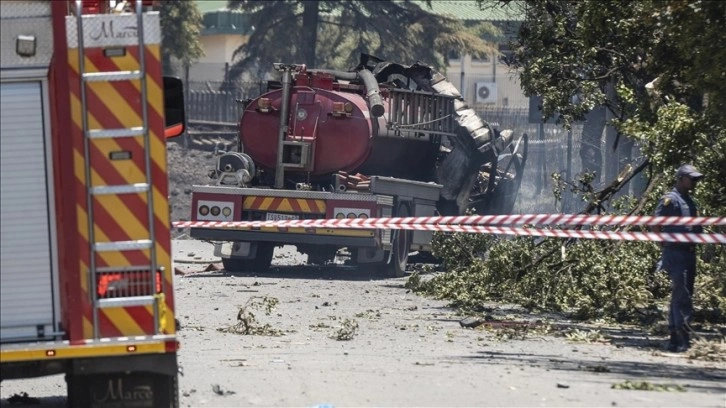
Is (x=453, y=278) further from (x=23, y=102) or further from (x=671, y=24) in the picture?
(x=23, y=102)

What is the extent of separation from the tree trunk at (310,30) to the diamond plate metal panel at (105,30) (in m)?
34.5

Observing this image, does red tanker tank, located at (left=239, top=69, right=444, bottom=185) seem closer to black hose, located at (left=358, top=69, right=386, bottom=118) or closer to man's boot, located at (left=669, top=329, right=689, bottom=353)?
black hose, located at (left=358, top=69, right=386, bottom=118)

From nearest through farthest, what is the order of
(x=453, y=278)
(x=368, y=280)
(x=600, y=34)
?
(x=600, y=34) < (x=453, y=278) < (x=368, y=280)

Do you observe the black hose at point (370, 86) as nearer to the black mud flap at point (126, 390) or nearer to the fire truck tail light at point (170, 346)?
the black mud flap at point (126, 390)

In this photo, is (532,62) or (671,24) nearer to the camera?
(671,24)

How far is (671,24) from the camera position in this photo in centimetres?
1157

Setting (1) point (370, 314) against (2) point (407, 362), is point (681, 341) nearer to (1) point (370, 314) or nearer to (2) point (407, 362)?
(2) point (407, 362)

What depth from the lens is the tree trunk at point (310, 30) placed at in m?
41.7

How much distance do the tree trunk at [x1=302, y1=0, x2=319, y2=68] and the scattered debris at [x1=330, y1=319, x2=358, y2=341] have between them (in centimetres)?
2923

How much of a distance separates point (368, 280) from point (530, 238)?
413 centimetres

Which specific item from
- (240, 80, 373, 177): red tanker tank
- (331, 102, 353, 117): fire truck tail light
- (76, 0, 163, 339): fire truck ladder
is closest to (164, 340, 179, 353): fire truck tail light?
(76, 0, 163, 339): fire truck ladder

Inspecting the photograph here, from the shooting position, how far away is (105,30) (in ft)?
23.3

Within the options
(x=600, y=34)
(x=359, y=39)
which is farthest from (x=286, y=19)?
(x=600, y=34)

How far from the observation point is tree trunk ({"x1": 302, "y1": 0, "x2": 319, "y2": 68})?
41719 mm
